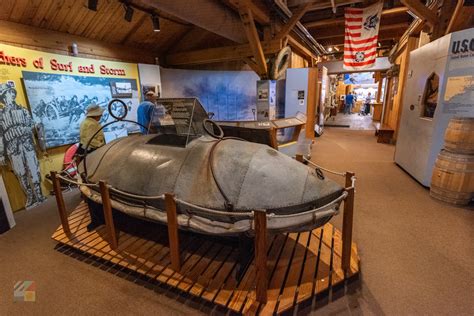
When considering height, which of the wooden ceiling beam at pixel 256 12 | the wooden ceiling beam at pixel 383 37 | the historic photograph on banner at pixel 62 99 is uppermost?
the wooden ceiling beam at pixel 383 37

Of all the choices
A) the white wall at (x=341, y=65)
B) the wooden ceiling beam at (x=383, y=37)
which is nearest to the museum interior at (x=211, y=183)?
the wooden ceiling beam at (x=383, y=37)

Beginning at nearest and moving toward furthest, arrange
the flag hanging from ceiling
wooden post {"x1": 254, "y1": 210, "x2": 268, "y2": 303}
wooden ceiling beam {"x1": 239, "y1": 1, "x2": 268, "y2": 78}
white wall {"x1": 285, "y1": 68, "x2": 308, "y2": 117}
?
wooden post {"x1": 254, "y1": 210, "x2": 268, "y2": 303}, wooden ceiling beam {"x1": 239, "y1": 1, "x2": 268, "y2": 78}, the flag hanging from ceiling, white wall {"x1": 285, "y1": 68, "x2": 308, "y2": 117}

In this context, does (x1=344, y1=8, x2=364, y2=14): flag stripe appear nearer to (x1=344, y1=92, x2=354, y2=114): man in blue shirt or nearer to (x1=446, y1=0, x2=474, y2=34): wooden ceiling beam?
(x1=446, y1=0, x2=474, y2=34): wooden ceiling beam

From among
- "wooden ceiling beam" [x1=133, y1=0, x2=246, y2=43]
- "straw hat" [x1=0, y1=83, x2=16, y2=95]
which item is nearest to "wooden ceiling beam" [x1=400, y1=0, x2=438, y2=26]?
"wooden ceiling beam" [x1=133, y1=0, x2=246, y2=43]

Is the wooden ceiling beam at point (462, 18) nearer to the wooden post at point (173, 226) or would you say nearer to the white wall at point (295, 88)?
A: the white wall at point (295, 88)

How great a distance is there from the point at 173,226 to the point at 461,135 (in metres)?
3.86

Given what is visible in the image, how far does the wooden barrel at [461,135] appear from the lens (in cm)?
320

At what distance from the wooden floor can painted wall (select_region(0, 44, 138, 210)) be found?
161 cm

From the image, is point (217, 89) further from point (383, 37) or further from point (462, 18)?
point (383, 37)

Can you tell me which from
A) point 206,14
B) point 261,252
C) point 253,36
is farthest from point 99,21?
point 261,252

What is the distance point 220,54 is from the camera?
6.25 m

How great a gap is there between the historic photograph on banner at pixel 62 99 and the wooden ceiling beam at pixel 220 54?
7.51 feet

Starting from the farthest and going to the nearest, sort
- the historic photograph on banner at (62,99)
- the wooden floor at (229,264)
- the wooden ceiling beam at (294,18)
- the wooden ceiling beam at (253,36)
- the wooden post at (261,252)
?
the wooden ceiling beam at (294,18) < the wooden ceiling beam at (253,36) < the historic photograph on banner at (62,99) < the wooden floor at (229,264) < the wooden post at (261,252)

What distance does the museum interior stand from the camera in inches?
73.2
